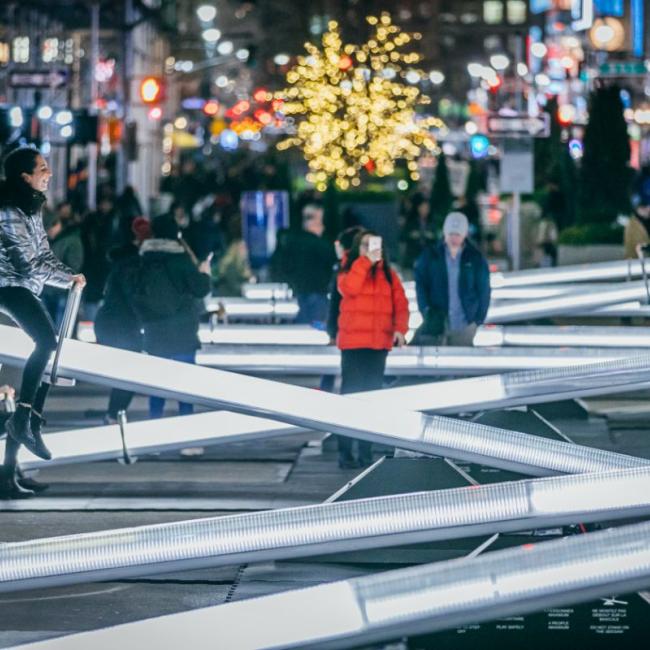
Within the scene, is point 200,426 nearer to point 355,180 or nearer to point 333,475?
point 333,475

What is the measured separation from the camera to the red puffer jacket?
1314 cm

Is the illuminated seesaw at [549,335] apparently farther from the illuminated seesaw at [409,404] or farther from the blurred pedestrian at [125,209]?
the blurred pedestrian at [125,209]

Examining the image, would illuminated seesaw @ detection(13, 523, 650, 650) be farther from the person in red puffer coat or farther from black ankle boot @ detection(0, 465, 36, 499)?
the person in red puffer coat

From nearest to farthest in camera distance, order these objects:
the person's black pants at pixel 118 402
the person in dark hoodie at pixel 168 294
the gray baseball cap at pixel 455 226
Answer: the person in dark hoodie at pixel 168 294
the gray baseball cap at pixel 455 226
the person's black pants at pixel 118 402

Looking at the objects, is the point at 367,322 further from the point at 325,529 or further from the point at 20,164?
the point at 325,529

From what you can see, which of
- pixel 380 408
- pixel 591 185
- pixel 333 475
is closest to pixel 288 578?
pixel 380 408

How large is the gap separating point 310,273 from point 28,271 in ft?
26.0

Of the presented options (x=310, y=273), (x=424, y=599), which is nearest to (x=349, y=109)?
(x=310, y=273)

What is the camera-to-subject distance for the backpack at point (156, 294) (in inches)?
551

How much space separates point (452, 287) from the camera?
14734mm

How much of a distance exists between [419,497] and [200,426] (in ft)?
13.3

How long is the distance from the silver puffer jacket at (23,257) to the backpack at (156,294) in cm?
349

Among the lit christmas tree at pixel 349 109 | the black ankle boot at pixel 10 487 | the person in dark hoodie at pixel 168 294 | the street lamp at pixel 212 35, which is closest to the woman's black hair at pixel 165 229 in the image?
the person in dark hoodie at pixel 168 294

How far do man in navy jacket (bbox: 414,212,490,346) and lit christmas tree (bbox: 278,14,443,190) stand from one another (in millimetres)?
21773
